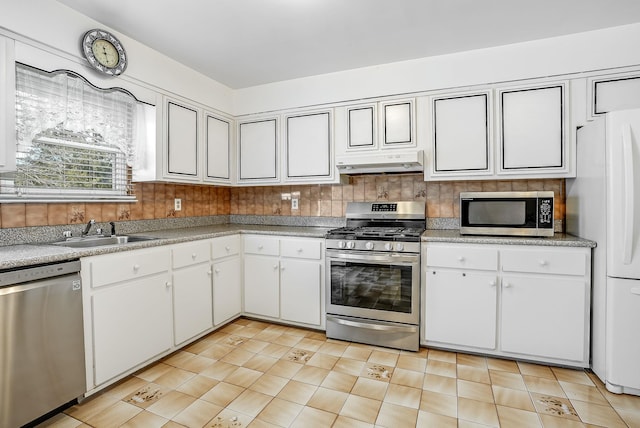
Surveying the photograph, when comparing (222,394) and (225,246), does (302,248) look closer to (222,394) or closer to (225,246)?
(225,246)

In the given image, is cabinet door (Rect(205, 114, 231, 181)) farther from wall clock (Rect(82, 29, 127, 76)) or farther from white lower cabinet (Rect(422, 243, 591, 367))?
white lower cabinet (Rect(422, 243, 591, 367))

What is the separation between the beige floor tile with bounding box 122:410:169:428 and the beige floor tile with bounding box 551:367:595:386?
8.11 feet

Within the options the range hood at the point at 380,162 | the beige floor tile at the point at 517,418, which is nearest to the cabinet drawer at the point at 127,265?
the range hood at the point at 380,162

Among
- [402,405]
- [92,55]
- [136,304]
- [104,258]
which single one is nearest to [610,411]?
[402,405]

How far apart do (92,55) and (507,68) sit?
118 inches

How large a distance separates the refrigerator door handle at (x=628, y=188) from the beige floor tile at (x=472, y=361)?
3.75ft

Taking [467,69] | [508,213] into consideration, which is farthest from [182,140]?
[508,213]

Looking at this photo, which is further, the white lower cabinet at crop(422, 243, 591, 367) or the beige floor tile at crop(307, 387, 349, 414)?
the white lower cabinet at crop(422, 243, 591, 367)

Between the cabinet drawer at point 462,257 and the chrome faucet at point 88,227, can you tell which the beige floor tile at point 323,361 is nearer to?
the cabinet drawer at point 462,257

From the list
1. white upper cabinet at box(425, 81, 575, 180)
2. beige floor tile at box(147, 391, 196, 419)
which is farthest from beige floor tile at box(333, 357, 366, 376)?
Result: white upper cabinet at box(425, 81, 575, 180)

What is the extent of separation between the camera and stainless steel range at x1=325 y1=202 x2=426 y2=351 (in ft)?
8.64

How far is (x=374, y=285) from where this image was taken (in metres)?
2.74

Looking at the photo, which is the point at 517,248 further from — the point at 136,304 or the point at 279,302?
the point at 136,304

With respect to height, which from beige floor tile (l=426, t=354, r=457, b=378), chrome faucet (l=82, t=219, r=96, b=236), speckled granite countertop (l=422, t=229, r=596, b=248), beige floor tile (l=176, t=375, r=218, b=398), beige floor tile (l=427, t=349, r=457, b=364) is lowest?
beige floor tile (l=176, t=375, r=218, b=398)
